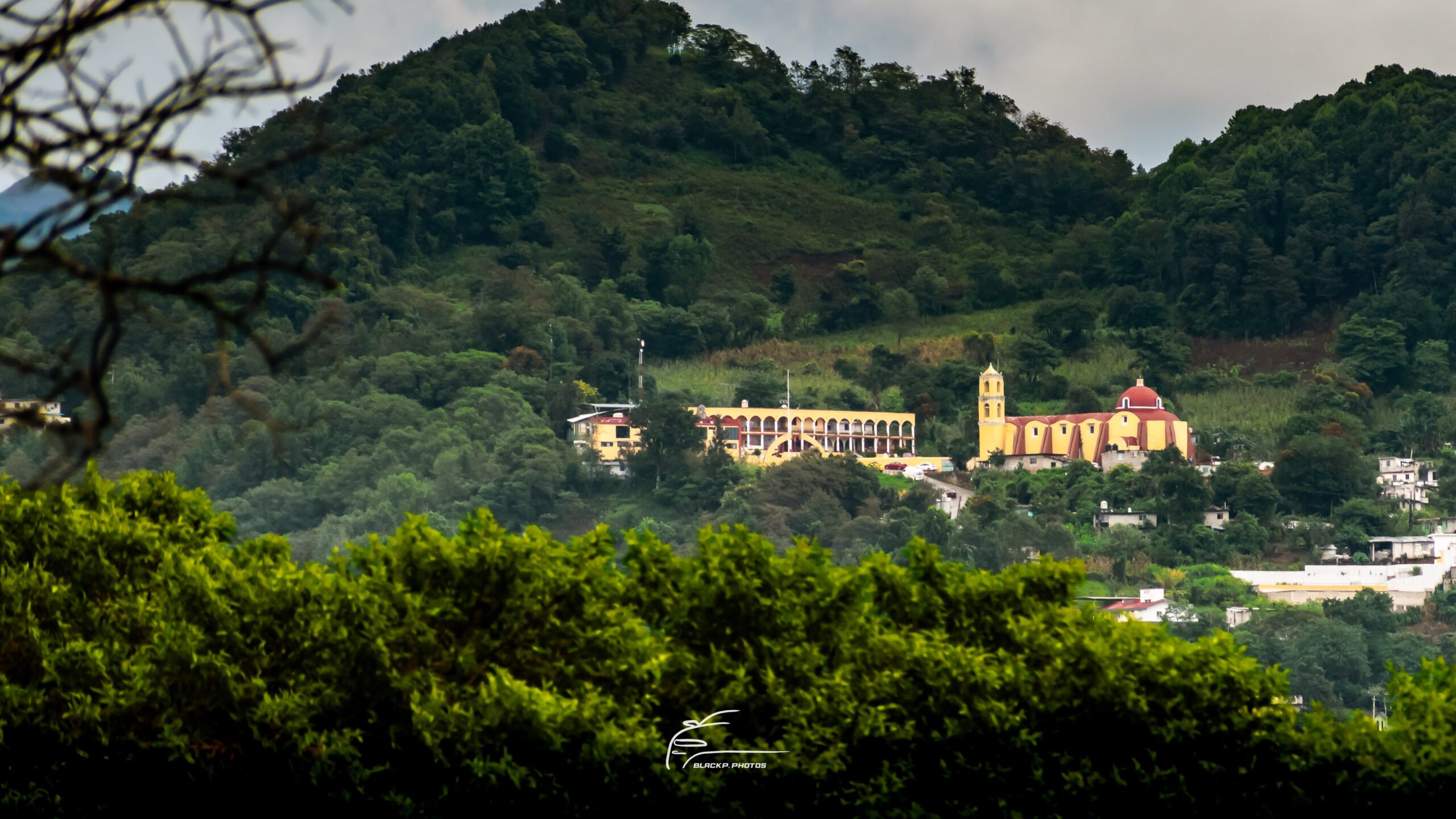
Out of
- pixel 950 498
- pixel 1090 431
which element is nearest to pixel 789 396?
pixel 950 498

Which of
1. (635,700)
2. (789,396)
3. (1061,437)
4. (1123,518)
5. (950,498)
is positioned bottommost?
(1123,518)

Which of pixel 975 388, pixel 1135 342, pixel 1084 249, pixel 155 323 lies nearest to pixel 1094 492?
pixel 975 388

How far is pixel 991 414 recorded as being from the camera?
58.8 m

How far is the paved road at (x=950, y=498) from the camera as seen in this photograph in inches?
2160

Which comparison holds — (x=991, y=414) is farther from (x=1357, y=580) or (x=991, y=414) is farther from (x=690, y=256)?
(x=690, y=256)

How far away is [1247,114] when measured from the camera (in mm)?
81750

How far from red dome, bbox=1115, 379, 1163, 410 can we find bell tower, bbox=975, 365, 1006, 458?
377cm

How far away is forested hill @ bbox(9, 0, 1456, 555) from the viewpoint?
5878 cm

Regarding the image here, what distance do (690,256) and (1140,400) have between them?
75.7ft

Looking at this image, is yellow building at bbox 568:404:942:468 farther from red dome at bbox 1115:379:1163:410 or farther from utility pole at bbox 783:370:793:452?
red dome at bbox 1115:379:1163:410

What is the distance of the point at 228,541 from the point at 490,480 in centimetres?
4645

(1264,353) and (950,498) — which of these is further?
(1264,353)

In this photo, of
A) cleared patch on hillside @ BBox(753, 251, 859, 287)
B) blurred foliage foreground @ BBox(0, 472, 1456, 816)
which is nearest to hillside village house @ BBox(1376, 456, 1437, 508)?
cleared patch on hillside @ BBox(753, 251, 859, 287)

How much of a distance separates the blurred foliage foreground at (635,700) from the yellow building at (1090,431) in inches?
1864
